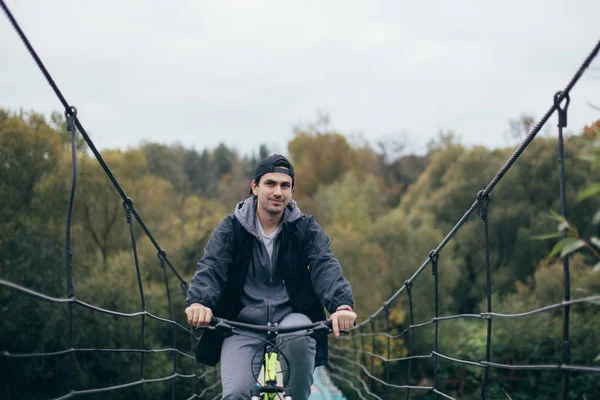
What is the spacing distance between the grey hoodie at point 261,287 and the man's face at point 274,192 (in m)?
0.05

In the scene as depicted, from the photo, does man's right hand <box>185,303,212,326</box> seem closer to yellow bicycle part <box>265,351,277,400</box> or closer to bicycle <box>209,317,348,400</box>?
bicycle <box>209,317,348,400</box>

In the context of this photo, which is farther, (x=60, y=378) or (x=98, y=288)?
(x=98, y=288)

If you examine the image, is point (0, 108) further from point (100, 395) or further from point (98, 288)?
point (100, 395)

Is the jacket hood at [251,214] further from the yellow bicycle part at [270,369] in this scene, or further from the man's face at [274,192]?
the yellow bicycle part at [270,369]

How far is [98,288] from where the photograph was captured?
22.5 m

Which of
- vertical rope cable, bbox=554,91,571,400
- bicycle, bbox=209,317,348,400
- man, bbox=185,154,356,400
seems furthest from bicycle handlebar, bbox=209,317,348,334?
vertical rope cable, bbox=554,91,571,400

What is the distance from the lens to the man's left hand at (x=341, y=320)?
8.23ft

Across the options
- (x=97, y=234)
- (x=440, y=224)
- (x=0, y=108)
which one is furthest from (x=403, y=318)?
(x=0, y=108)

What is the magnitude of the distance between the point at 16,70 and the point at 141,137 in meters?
15.9

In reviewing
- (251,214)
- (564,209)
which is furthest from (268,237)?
(564,209)

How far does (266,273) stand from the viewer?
9.43 feet

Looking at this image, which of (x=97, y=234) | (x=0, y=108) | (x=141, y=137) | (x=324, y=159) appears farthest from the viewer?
(x=324, y=159)

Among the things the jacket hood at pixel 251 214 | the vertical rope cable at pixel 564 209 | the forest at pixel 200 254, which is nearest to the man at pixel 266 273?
the jacket hood at pixel 251 214

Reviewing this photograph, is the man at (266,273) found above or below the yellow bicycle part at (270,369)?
above
